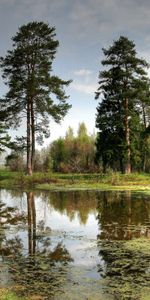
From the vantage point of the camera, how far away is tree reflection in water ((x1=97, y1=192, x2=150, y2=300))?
8.12 metres

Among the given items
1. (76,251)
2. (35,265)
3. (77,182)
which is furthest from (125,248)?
(77,182)

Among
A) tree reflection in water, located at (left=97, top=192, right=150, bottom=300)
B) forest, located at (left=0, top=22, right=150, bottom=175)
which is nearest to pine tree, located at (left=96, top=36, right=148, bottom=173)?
forest, located at (left=0, top=22, right=150, bottom=175)

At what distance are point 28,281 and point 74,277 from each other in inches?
37.9

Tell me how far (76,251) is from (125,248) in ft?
4.23

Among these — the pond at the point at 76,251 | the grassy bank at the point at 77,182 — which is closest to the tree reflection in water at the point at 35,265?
the pond at the point at 76,251

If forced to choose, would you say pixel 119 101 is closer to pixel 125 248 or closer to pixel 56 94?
pixel 56 94

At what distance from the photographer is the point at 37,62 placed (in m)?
41.9

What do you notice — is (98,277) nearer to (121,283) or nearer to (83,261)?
(121,283)

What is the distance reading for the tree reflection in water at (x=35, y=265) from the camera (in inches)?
316

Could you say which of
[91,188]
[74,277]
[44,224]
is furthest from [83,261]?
[91,188]

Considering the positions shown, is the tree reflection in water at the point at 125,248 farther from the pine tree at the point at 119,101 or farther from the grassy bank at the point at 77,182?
the pine tree at the point at 119,101

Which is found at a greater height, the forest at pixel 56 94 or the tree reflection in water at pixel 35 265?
the forest at pixel 56 94

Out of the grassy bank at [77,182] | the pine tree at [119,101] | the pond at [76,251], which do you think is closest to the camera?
the pond at [76,251]

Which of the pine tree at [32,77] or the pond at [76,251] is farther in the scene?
the pine tree at [32,77]
